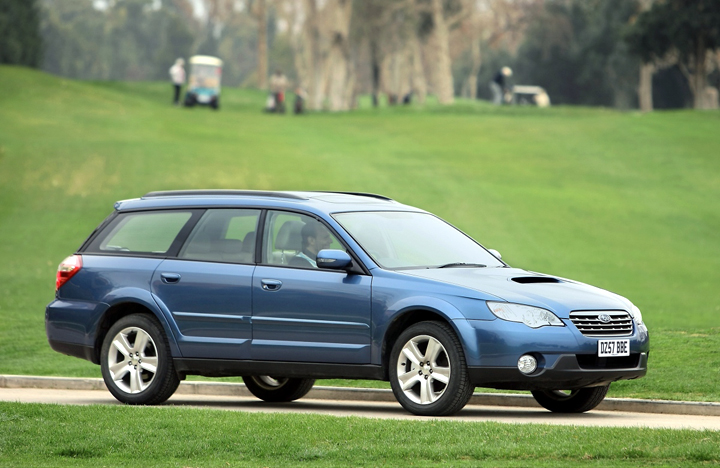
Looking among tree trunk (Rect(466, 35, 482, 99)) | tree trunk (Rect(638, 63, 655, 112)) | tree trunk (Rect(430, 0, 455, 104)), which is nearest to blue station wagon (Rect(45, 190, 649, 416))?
tree trunk (Rect(430, 0, 455, 104))

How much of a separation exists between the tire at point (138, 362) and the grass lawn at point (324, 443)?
1660 millimetres

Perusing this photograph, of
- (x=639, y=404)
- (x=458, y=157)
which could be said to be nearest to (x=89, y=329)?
(x=639, y=404)

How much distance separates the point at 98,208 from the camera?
31.8 meters

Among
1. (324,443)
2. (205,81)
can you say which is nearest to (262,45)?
(205,81)

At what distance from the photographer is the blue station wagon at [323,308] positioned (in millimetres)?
9500

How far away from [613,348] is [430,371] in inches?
56.2

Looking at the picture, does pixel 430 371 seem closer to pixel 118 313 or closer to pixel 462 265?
pixel 462 265

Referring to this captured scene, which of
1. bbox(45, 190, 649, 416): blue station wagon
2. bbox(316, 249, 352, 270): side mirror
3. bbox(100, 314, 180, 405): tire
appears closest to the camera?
bbox(45, 190, 649, 416): blue station wagon

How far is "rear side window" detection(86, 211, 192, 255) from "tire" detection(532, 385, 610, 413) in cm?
354

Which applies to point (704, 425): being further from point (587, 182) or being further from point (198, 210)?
Result: point (587, 182)

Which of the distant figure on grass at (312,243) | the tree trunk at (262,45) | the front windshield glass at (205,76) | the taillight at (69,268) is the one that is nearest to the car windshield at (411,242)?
the distant figure on grass at (312,243)

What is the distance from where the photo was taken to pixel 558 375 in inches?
371

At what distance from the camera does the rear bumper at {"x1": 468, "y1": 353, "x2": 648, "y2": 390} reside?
30.9 ft

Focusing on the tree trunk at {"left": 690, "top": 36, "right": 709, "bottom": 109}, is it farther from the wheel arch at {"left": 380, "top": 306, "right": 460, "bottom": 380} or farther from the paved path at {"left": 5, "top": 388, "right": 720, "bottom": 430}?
the wheel arch at {"left": 380, "top": 306, "right": 460, "bottom": 380}
